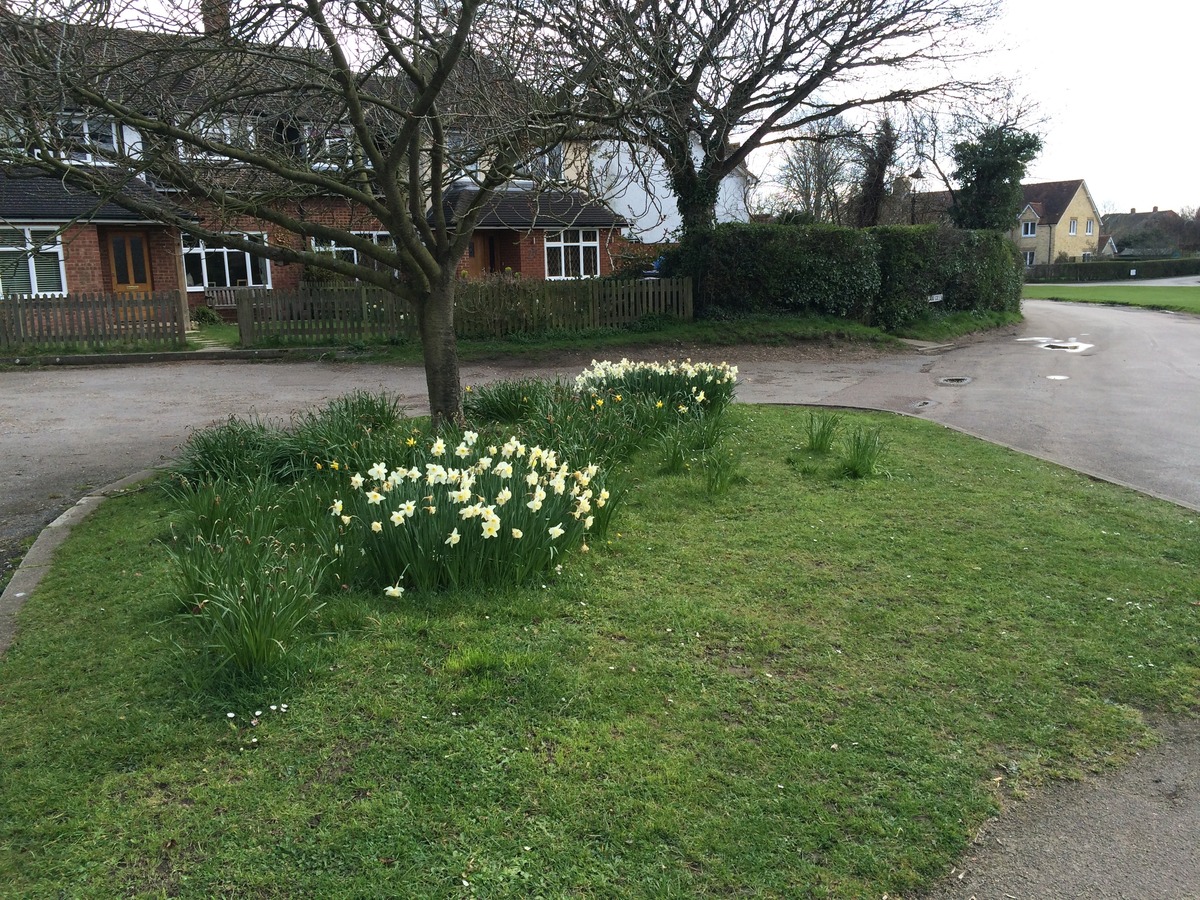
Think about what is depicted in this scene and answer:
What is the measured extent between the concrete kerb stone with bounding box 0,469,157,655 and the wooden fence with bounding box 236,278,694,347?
11891 mm

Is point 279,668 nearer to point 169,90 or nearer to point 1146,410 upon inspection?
point 169,90

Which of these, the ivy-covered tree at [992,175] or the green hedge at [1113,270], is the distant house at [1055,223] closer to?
the green hedge at [1113,270]

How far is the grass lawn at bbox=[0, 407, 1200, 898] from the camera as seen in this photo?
2801 millimetres

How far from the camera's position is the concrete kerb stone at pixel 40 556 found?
4.68 metres

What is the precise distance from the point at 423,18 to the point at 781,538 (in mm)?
4445

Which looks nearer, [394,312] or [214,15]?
[214,15]

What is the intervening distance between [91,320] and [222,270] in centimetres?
987

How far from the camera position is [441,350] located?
25.3ft

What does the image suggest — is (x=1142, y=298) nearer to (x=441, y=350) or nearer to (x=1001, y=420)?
(x=1001, y=420)

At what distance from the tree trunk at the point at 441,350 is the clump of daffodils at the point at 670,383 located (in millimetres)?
1399

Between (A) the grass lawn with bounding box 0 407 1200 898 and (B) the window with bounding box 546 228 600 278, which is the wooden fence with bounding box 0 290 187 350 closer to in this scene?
(A) the grass lawn with bounding box 0 407 1200 898

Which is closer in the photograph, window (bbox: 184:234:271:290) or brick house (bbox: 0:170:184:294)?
brick house (bbox: 0:170:184:294)

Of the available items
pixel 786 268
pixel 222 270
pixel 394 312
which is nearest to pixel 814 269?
pixel 786 268

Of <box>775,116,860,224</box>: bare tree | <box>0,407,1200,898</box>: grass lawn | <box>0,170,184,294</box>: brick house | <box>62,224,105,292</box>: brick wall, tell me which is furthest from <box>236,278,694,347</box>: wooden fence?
<box>775,116,860,224</box>: bare tree
